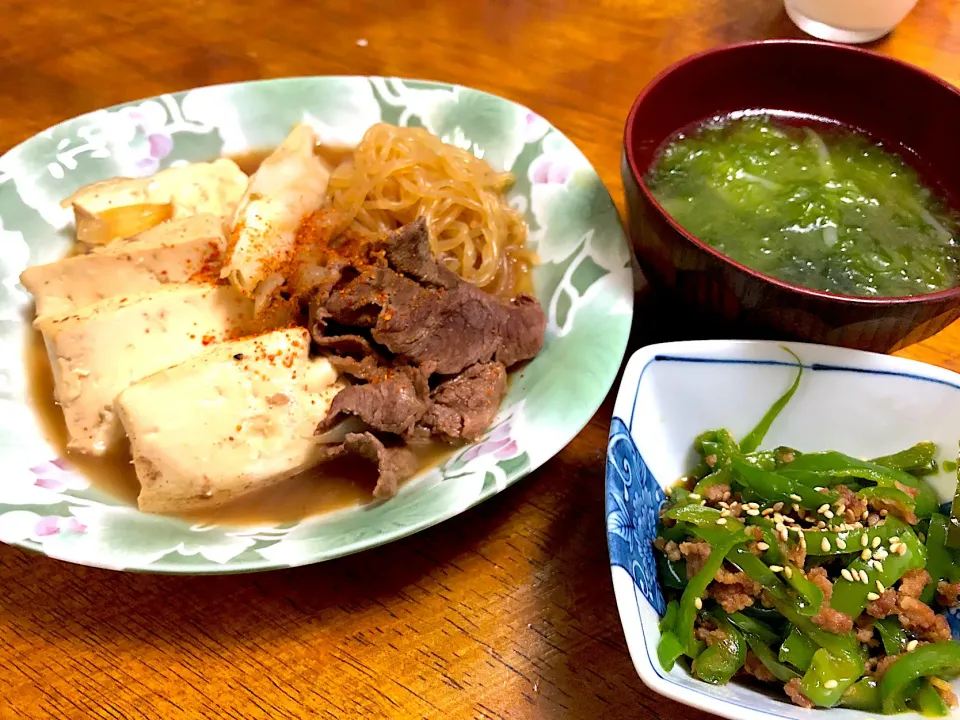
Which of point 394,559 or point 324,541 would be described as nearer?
point 324,541

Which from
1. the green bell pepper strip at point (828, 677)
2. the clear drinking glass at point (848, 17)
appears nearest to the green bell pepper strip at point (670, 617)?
the green bell pepper strip at point (828, 677)

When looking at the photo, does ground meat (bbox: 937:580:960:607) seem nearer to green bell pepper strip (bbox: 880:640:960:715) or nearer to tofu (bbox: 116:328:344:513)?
green bell pepper strip (bbox: 880:640:960:715)

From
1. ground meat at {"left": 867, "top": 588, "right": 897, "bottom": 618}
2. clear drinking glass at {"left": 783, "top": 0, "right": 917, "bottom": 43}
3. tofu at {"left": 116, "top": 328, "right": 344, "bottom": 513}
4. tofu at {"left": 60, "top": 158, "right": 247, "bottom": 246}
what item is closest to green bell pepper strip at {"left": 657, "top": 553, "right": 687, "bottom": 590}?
ground meat at {"left": 867, "top": 588, "right": 897, "bottom": 618}

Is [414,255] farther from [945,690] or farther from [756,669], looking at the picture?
[945,690]

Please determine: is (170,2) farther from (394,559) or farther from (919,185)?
(919,185)

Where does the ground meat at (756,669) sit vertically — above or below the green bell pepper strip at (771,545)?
below

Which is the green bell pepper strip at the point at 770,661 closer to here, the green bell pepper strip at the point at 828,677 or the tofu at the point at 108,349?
the green bell pepper strip at the point at 828,677

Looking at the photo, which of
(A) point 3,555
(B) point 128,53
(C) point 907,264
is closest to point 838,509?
(C) point 907,264
